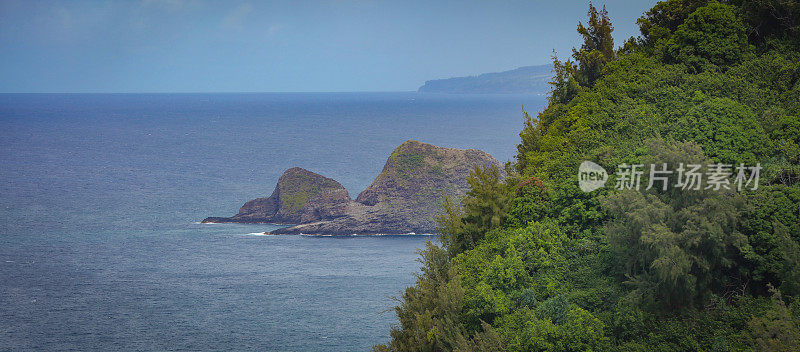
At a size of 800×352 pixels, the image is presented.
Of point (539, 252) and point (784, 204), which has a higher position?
point (784, 204)

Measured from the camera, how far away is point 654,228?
23.2 metres

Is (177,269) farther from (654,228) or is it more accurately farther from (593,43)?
(654,228)

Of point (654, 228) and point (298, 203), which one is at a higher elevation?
point (654, 228)

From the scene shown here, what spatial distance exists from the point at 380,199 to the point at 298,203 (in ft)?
41.8

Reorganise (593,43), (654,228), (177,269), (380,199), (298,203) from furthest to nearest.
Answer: (298,203) → (380,199) → (177,269) → (593,43) → (654,228)

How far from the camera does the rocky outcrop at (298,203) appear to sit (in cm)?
9756

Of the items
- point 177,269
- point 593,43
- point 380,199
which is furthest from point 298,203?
point 593,43

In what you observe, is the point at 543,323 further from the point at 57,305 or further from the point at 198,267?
the point at 198,267

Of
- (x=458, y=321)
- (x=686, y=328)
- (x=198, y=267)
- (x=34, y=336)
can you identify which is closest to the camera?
(x=686, y=328)

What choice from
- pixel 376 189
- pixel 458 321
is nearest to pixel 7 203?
pixel 376 189

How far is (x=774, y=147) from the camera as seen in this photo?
27.3 m

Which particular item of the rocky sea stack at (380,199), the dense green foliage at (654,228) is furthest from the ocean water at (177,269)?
the dense green foliage at (654,228)

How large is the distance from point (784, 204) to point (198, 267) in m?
65.6

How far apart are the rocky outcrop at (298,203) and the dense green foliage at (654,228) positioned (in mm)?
60138
